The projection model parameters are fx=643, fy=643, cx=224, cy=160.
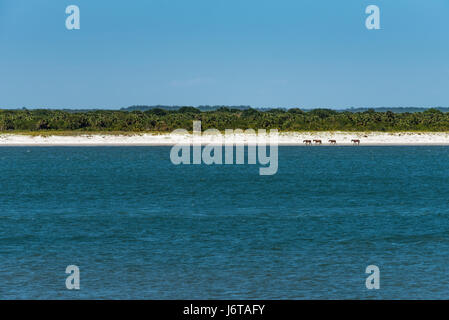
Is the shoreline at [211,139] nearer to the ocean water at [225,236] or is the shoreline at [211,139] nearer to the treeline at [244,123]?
the treeline at [244,123]

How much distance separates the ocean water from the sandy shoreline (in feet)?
179

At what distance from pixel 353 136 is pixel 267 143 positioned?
52.2 ft

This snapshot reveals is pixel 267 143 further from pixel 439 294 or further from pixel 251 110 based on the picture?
pixel 439 294

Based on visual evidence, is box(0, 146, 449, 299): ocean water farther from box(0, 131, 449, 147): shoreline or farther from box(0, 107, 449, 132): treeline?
box(0, 107, 449, 132): treeline

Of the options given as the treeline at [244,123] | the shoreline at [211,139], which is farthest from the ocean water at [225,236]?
the treeline at [244,123]

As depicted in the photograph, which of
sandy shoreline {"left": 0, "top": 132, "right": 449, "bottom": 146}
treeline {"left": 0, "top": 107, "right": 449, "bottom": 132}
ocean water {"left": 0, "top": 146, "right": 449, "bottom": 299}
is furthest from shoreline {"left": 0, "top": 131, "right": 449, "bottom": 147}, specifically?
ocean water {"left": 0, "top": 146, "right": 449, "bottom": 299}

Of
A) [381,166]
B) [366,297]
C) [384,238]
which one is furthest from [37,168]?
[366,297]

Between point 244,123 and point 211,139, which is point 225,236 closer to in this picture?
point 211,139

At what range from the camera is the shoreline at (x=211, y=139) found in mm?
115688

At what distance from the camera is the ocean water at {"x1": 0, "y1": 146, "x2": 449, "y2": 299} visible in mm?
20188

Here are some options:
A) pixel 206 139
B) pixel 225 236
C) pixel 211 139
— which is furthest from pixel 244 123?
pixel 225 236

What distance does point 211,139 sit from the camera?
4505 inches

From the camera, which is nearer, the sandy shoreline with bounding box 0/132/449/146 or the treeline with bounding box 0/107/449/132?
the sandy shoreline with bounding box 0/132/449/146

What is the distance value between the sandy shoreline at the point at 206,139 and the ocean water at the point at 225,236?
Result: 179ft
